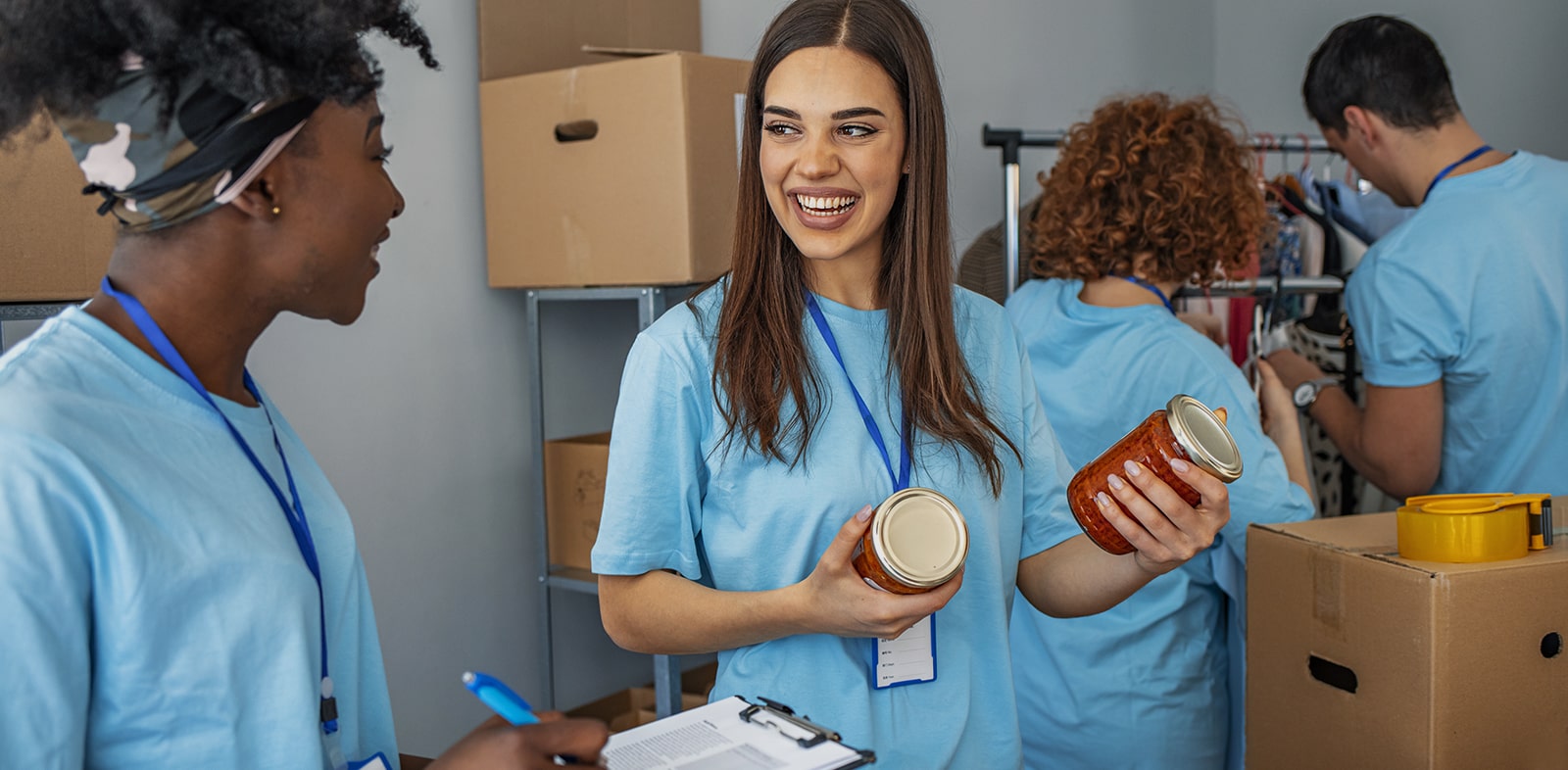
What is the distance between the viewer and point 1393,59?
2148 mm

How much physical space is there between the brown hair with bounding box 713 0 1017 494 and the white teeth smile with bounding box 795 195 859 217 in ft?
0.22

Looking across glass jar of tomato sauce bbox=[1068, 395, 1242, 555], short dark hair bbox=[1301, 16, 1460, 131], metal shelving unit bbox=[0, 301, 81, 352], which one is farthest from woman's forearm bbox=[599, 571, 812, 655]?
short dark hair bbox=[1301, 16, 1460, 131]

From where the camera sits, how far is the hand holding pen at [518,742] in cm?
73

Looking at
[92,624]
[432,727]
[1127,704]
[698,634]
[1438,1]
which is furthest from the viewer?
[1438,1]

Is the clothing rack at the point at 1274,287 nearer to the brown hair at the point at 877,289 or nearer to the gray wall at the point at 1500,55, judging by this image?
the brown hair at the point at 877,289

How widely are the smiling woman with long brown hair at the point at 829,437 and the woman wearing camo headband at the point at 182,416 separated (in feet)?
1.20

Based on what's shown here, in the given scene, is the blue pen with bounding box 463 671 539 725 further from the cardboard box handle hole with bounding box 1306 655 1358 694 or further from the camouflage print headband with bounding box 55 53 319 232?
the cardboard box handle hole with bounding box 1306 655 1358 694

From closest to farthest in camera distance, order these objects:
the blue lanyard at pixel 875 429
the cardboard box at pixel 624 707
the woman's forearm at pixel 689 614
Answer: the woman's forearm at pixel 689 614
the blue lanyard at pixel 875 429
the cardboard box at pixel 624 707

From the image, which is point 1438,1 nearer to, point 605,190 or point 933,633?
point 605,190

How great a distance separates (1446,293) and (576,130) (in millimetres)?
1581

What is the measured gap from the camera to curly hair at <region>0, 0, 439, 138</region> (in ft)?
2.40

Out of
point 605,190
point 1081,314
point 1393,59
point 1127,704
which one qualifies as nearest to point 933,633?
point 1127,704

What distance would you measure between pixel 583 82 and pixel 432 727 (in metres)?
1.34

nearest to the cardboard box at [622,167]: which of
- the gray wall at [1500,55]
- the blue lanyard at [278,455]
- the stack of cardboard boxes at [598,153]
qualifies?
the stack of cardboard boxes at [598,153]
